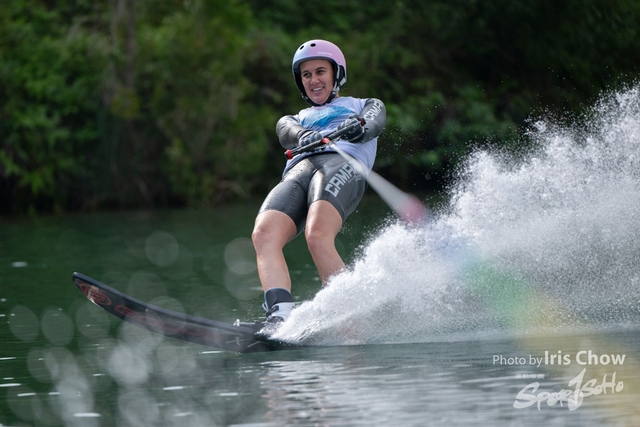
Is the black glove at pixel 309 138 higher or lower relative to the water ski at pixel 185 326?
higher

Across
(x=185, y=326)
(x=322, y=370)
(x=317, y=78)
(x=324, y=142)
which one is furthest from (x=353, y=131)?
(x=322, y=370)

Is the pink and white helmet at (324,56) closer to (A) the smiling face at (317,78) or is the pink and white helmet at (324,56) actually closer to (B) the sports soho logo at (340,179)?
(A) the smiling face at (317,78)

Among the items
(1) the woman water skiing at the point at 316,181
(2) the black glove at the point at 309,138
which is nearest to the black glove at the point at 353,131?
(1) the woman water skiing at the point at 316,181

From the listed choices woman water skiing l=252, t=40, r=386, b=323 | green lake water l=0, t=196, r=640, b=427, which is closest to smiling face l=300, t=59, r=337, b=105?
woman water skiing l=252, t=40, r=386, b=323

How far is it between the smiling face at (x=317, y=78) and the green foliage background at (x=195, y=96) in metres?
14.0

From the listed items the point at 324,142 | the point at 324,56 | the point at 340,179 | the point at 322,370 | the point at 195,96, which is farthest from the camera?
the point at 195,96

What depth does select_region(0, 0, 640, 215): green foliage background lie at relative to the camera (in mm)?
21875

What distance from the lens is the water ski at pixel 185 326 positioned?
19.4 feet

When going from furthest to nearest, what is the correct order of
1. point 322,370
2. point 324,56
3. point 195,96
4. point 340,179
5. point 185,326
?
point 195,96 < point 324,56 < point 340,179 < point 185,326 < point 322,370

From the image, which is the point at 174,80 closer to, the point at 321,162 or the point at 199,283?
the point at 199,283

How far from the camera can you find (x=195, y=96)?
2220 centimetres

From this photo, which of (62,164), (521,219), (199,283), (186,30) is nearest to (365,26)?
(186,30)

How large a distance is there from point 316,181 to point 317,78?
75 centimetres

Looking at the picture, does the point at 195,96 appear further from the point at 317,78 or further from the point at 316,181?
the point at 316,181
